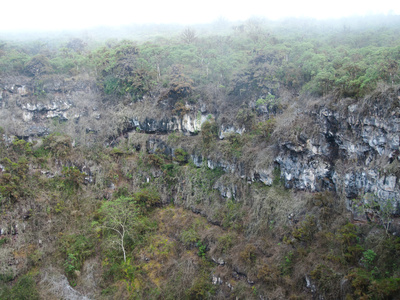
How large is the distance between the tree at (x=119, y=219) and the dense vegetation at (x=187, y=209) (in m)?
0.13

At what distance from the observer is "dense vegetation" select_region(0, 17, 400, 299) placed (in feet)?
52.5

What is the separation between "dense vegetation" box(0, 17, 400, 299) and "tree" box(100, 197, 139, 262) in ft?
0.43

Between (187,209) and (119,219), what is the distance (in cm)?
613

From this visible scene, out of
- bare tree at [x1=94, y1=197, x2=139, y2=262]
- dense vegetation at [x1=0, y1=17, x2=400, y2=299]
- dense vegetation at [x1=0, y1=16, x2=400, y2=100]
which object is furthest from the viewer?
dense vegetation at [x1=0, y1=16, x2=400, y2=100]

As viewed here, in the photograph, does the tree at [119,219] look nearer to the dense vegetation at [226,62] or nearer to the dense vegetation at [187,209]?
the dense vegetation at [187,209]

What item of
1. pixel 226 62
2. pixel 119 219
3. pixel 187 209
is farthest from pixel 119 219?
pixel 226 62

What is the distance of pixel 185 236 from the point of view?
68.8 feet

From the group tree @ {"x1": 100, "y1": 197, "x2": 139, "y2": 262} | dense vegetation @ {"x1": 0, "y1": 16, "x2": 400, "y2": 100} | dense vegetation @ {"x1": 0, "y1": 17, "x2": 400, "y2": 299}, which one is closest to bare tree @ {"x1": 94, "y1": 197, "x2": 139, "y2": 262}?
tree @ {"x1": 100, "y1": 197, "x2": 139, "y2": 262}

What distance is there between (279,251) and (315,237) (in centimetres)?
248

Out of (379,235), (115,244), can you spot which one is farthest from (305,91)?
(115,244)

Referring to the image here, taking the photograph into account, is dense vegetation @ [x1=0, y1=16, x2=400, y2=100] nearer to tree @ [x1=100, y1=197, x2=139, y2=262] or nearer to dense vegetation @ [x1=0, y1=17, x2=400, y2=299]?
dense vegetation @ [x1=0, y1=17, x2=400, y2=299]

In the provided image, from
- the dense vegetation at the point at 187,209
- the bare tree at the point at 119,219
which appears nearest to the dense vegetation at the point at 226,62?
the dense vegetation at the point at 187,209

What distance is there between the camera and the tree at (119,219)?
2107 centimetres

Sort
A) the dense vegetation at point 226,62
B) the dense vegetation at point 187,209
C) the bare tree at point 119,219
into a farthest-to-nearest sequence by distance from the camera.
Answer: the dense vegetation at point 226,62 → the bare tree at point 119,219 → the dense vegetation at point 187,209
